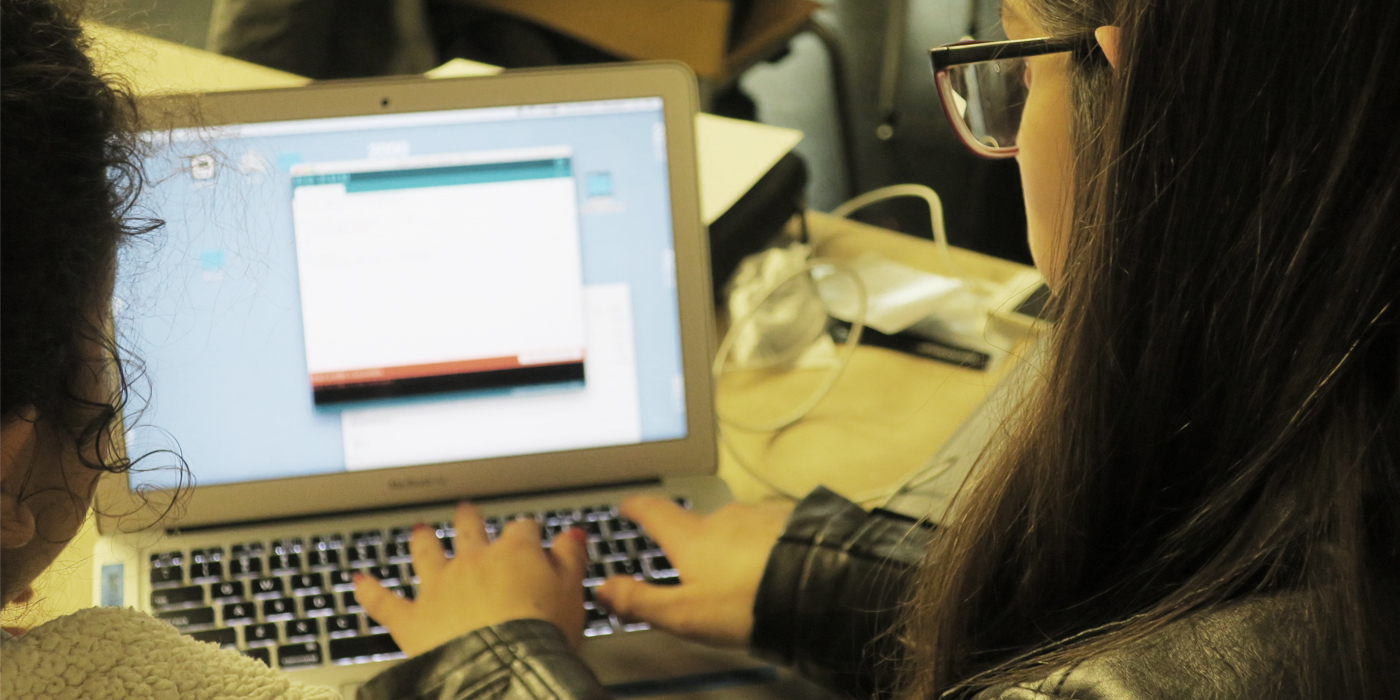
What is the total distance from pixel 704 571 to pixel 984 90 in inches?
14.5

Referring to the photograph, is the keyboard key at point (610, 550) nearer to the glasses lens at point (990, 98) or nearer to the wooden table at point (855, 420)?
the wooden table at point (855, 420)

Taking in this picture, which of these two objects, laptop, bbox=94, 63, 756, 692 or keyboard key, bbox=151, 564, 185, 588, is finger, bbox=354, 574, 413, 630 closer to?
laptop, bbox=94, 63, 756, 692

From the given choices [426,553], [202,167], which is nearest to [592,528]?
[426,553]

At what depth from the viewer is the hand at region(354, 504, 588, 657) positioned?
0.66 metres

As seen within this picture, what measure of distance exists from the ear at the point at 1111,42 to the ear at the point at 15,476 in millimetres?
488

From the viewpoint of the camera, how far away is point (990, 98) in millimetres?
604

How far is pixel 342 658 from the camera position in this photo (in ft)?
2.21

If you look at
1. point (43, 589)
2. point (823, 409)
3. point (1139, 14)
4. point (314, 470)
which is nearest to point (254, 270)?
point (314, 470)

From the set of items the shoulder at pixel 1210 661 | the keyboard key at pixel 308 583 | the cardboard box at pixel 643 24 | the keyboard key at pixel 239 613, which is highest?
the cardboard box at pixel 643 24

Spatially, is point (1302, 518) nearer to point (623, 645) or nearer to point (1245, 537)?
point (1245, 537)

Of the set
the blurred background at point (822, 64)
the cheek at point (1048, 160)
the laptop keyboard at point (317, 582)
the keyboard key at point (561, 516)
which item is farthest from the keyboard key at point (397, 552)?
the cheek at point (1048, 160)

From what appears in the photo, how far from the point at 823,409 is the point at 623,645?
324 millimetres

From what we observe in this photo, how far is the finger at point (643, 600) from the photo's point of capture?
71 centimetres

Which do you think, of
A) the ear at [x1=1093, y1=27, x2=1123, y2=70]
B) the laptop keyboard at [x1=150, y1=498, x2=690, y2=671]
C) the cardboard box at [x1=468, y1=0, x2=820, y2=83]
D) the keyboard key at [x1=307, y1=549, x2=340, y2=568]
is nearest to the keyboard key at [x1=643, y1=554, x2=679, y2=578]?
the laptop keyboard at [x1=150, y1=498, x2=690, y2=671]
